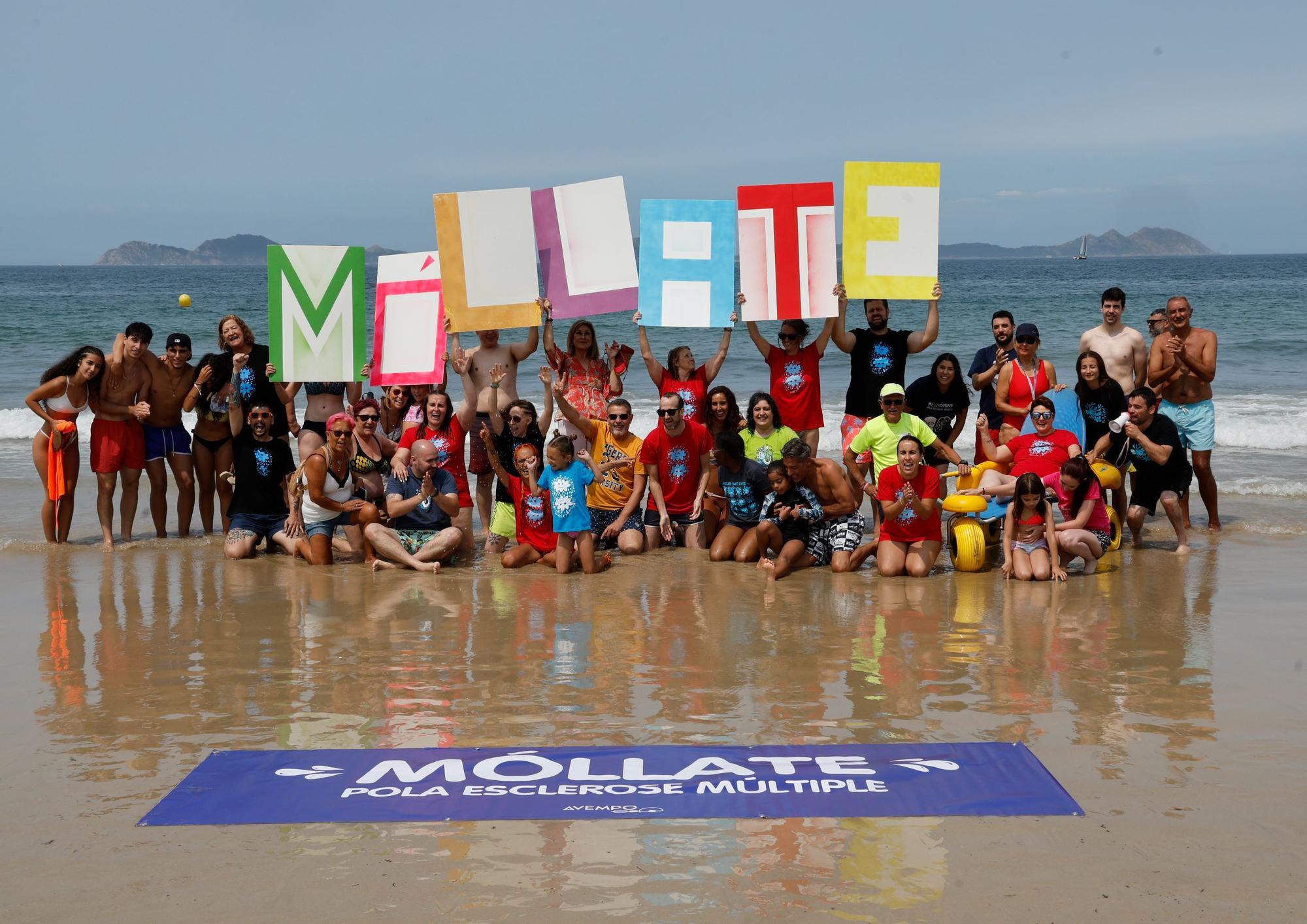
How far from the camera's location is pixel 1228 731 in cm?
527

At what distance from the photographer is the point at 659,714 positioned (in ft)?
18.1

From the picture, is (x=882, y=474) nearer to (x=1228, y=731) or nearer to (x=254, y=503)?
(x=1228, y=731)

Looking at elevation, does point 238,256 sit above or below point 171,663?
above

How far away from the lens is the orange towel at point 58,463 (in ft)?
30.7

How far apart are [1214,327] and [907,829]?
115 ft

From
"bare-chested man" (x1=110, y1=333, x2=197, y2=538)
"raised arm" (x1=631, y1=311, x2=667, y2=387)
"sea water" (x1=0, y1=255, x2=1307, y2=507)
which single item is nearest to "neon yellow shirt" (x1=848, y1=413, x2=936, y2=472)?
"raised arm" (x1=631, y1=311, x2=667, y2=387)

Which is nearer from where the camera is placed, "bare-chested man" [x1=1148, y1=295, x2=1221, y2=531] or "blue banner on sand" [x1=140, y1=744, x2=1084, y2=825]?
"blue banner on sand" [x1=140, y1=744, x2=1084, y2=825]

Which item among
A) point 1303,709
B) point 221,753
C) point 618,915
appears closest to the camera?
point 618,915

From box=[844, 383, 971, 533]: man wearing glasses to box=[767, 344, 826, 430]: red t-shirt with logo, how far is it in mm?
570

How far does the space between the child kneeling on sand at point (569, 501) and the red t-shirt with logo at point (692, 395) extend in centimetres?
109

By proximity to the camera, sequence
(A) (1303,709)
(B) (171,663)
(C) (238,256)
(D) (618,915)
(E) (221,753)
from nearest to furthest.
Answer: (D) (618,915) < (E) (221,753) < (A) (1303,709) < (B) (171,663) < (C) (238,256)

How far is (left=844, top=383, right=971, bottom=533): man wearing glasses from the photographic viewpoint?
8797 mm

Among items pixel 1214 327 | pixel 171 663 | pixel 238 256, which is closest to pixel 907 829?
pixel 171 663

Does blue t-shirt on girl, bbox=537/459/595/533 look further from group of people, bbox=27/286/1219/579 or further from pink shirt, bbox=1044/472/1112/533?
pink shirt, bbox=1044/472/1112/533
